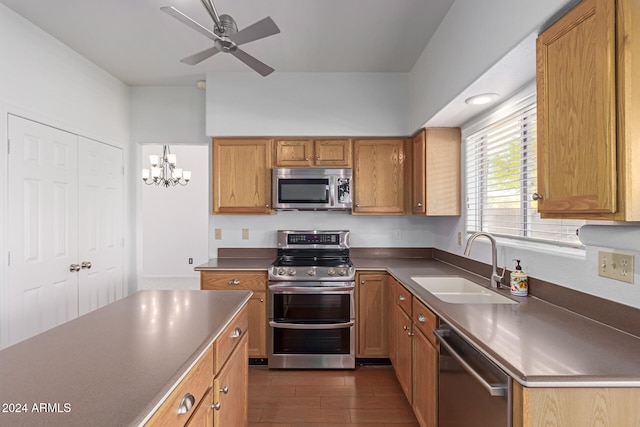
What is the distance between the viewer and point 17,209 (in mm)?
2328

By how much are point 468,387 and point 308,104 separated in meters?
2.68

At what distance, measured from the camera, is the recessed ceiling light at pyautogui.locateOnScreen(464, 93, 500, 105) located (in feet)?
6.73

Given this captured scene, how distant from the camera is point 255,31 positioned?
174cm

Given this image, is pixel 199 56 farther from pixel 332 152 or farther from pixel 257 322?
pixel 257 322

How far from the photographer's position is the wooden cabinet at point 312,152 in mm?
3238

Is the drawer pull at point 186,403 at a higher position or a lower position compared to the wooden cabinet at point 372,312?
higher

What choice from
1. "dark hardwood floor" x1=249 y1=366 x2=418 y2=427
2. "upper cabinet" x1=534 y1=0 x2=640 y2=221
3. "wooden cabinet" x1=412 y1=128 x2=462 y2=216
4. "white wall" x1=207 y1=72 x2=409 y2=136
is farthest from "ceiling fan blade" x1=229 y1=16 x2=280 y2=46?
"dark hardwood floor" x1=249 y1=366 x2=418 y2=427

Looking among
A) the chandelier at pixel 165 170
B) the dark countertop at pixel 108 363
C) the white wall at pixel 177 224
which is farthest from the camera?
the white wall at pixel 177 224

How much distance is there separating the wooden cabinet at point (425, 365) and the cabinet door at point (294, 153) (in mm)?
1748

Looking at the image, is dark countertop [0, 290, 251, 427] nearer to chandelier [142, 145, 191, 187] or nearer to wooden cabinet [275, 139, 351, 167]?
wooden cabinet [275, 139, 351, 167]

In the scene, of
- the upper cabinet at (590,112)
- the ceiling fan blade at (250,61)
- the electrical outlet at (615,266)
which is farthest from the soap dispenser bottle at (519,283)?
the ceiling fan blade at (250,61)

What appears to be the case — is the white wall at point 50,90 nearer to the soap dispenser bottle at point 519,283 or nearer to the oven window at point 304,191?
the oven window at point 304,191

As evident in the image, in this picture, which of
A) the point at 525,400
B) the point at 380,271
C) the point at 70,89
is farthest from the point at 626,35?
the point at 70,89

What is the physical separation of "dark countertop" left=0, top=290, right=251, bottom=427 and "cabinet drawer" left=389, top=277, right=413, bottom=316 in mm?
1208
